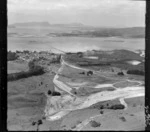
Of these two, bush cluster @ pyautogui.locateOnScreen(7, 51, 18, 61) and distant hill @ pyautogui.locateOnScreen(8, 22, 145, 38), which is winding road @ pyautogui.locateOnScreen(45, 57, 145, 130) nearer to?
distant hill @ pyautogui.locateOnScreen(8, 22, 145, 38)

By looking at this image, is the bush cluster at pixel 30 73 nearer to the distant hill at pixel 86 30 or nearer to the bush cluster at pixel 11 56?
the bush cluster at pixel 11 56

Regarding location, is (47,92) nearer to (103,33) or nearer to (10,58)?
(10,58)

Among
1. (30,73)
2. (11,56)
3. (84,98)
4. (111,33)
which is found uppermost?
(111,33)

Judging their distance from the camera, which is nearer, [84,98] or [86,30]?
[84,98]

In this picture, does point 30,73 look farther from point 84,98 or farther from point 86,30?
point 86,30

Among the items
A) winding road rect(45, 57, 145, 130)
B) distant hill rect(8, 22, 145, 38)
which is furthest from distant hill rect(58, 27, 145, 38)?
winding road rect(45, 57, 145, 130)

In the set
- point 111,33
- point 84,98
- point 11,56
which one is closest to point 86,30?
point 111,33

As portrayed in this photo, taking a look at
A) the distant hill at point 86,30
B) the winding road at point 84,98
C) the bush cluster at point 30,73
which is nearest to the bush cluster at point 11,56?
the bush cluster at point 30,73

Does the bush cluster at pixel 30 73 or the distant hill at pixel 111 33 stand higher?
the distant hill at pixel 111 33

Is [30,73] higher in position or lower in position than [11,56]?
lower

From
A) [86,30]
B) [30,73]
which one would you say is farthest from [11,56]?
[86,30]

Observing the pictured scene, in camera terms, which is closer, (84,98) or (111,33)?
(84,98)

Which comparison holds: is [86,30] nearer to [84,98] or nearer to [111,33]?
[111,33]

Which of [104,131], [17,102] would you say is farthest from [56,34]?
[104,131]
